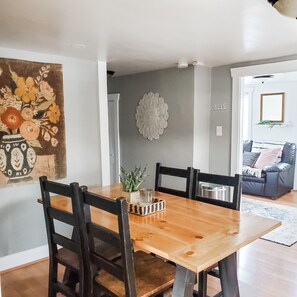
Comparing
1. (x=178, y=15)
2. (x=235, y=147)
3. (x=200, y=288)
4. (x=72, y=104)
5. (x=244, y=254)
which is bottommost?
(x=244, y=254)

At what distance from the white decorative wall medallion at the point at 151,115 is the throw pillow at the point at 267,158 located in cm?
254

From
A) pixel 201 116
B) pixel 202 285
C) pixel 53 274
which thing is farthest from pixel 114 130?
pixel 202 285

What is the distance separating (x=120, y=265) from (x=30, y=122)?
1966mm

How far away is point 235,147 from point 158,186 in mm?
1534

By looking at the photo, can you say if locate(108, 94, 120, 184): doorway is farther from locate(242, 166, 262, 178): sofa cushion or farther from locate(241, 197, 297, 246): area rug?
locate(242, 166, 262, 178): sofa cushion

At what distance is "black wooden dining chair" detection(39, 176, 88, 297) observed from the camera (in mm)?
1836

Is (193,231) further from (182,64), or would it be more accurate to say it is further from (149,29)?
(182,64)

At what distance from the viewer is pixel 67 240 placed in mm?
2004

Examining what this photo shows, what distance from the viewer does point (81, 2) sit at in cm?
178

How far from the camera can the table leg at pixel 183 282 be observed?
162 centimetres

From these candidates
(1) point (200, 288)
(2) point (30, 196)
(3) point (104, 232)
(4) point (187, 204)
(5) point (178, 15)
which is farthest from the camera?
(2) point (30, 196)

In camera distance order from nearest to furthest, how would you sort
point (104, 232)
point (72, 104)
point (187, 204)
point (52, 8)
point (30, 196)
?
point (104, 232) → point (52, 8) → point (187, 204) → point (30, 196) → point (72, 104)

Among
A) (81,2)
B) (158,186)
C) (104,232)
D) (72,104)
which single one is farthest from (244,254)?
(81,2)

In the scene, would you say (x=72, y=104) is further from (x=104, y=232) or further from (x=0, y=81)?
(x=104, y=232)
